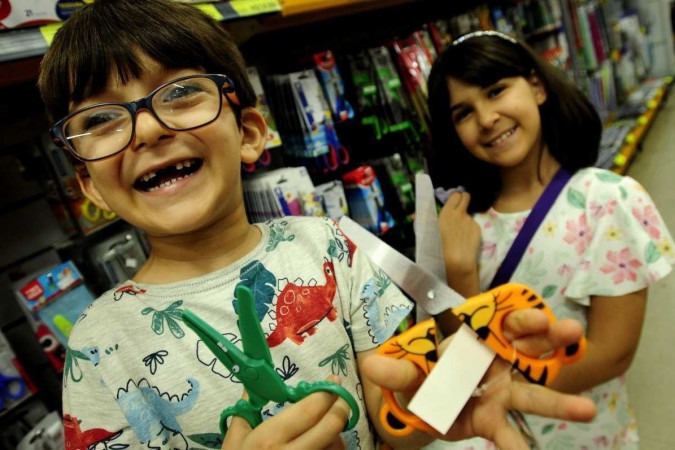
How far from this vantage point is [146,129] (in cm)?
57

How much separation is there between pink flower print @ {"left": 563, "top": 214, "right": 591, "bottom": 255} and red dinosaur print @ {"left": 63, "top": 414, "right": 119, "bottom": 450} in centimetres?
94

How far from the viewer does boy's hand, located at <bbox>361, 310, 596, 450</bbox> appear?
0.46m

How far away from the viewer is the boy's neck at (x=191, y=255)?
0.68 metres

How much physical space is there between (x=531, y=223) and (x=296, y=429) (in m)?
0.79

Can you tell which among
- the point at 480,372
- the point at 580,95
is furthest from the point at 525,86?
the point at 480,372

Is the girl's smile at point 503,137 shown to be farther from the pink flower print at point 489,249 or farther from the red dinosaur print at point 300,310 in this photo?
the red dinosaur print at point 300,310

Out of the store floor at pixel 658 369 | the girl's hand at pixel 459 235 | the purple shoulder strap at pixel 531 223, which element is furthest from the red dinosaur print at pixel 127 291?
the store floor at pixel 658 369

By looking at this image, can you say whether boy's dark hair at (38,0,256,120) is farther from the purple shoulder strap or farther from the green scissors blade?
the purple shoulder strap

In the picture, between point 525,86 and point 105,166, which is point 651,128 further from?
point 105,166

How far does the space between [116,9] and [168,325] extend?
1.51 ft

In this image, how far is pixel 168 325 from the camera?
638 millimetres

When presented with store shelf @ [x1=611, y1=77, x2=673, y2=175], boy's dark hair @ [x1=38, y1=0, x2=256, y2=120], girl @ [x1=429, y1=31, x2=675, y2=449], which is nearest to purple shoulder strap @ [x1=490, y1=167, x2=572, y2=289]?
girl @ [x1=429, y1=31, x2=675, y2=449]

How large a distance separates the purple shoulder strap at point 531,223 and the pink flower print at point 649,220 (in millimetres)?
161

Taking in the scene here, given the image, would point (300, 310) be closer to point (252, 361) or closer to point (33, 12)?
point (252, 361)
